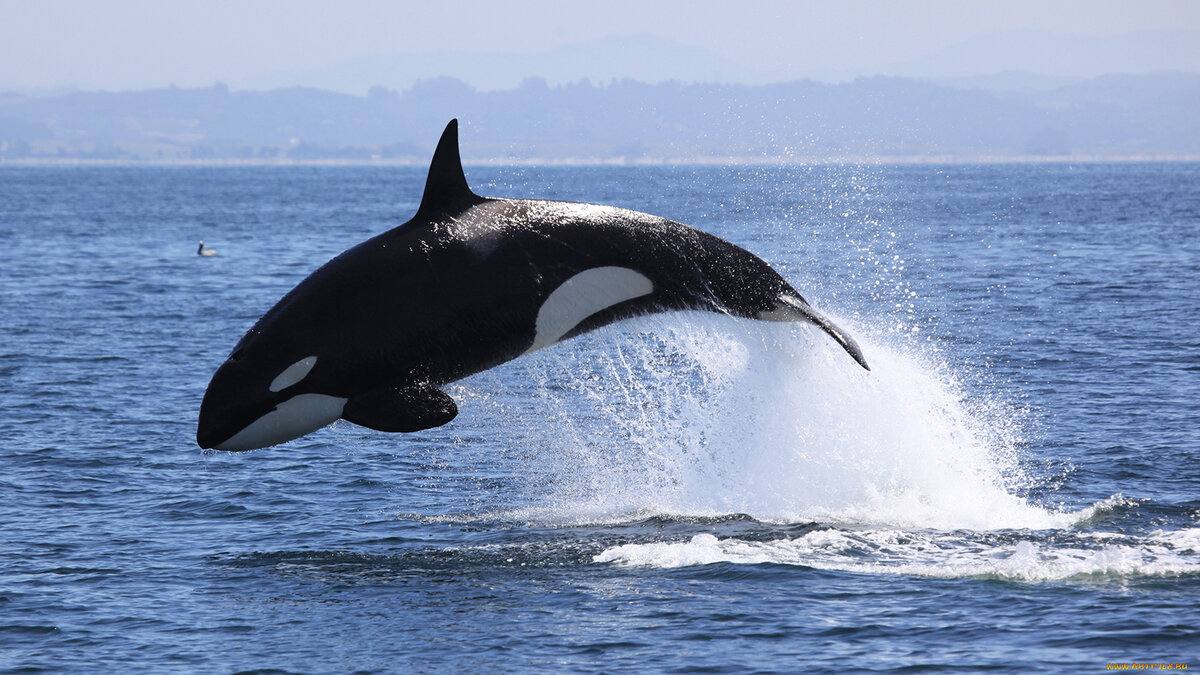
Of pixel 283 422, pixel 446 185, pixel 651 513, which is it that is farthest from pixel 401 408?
pixel 651 513

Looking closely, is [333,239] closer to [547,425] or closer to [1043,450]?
[547,425]

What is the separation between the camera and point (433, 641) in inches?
514

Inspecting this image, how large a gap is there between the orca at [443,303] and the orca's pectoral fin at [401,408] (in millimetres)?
18

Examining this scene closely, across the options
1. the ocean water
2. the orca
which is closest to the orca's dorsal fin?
the orca

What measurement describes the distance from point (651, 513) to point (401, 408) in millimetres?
Result: 5817

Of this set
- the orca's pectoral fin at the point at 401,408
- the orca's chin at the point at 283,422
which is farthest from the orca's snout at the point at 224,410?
the orca's pectoral fin at the point at 401,408

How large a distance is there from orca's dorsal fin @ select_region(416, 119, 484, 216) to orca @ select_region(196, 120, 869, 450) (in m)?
0.01

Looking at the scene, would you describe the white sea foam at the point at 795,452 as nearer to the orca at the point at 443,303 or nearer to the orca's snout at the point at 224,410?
the orca at the point at 443,303

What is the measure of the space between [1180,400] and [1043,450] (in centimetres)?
471

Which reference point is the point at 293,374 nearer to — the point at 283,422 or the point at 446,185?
the point at 283,422

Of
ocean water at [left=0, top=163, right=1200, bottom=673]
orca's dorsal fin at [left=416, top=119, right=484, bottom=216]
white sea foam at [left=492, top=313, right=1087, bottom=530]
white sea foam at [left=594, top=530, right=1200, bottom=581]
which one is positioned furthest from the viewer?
white sea foam at [left=492, top=313, right=1087, bottom=530]

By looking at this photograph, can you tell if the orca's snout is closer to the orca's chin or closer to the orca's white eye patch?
the orca's chin

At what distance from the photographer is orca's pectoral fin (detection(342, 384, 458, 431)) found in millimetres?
12383

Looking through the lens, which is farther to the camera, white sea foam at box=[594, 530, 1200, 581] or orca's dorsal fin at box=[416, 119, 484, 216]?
white sea foam at box=[594, 530, 1200, 581]
